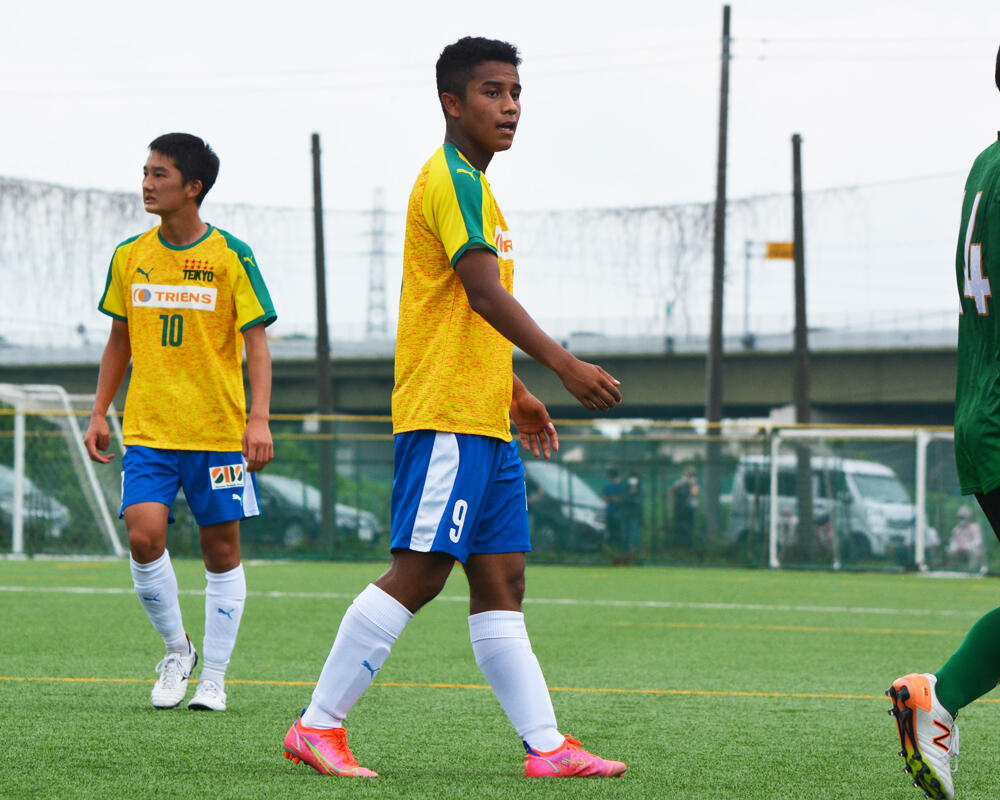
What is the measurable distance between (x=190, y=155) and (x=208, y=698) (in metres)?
1.94

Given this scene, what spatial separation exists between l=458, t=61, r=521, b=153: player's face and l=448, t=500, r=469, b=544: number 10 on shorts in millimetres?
964

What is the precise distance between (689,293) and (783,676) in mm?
38575

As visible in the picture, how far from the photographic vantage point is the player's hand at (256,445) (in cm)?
474

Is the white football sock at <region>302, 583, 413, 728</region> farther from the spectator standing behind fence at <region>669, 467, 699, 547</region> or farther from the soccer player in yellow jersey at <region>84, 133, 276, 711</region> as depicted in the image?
the spectator standing behind fence at <region>669, 467, 699, 547</region>

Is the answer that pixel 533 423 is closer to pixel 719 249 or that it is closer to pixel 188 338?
pixel 188 338

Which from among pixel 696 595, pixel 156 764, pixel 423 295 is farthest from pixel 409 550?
pixel 696 595

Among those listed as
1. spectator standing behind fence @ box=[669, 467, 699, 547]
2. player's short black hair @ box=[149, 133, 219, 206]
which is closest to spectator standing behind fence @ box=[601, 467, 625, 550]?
spectator standing behind fence @ box=[669, 467, 699, 547]

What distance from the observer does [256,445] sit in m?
4.75

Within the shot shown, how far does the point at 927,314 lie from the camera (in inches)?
1670

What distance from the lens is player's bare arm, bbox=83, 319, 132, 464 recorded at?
5234 millimetres

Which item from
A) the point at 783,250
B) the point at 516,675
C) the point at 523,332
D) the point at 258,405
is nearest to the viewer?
the point at 523,332

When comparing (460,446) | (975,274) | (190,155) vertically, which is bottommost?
(460,446)

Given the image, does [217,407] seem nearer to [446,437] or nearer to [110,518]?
[446,437]

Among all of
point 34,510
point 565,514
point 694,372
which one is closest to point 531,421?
point 34,510
